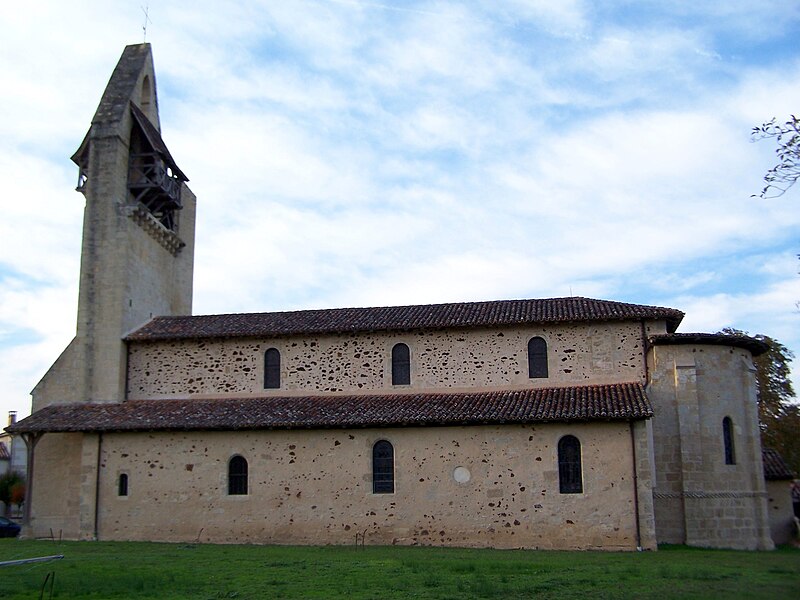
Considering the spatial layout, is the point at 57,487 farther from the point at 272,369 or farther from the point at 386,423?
the point at 386,423

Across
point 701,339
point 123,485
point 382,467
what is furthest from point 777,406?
point 123,485

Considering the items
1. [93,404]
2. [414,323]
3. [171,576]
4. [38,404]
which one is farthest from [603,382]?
[38,404]

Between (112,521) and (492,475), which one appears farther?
(112,521)

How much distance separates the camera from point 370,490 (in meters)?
24.3

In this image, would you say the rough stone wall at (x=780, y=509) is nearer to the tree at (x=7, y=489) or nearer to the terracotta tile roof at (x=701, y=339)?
the terracotta tile roof at (x=701, y=339)

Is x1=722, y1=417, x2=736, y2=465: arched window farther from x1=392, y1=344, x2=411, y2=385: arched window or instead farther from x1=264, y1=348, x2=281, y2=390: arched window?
x1=264, y1=348, x2=281, y2=390: arched window

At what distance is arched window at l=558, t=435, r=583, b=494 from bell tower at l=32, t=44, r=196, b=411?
14.7 m

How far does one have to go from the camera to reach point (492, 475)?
23609 mm

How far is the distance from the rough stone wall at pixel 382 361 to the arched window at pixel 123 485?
3.16m

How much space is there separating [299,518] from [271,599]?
11597mm


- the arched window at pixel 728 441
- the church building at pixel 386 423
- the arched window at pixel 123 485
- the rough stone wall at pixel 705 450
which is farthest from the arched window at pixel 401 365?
the arched window at pixel 728 441

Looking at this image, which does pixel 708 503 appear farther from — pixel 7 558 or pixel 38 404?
pixel 38 404

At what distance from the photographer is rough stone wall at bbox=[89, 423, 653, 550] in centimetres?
2289

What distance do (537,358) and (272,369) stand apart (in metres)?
8.72
